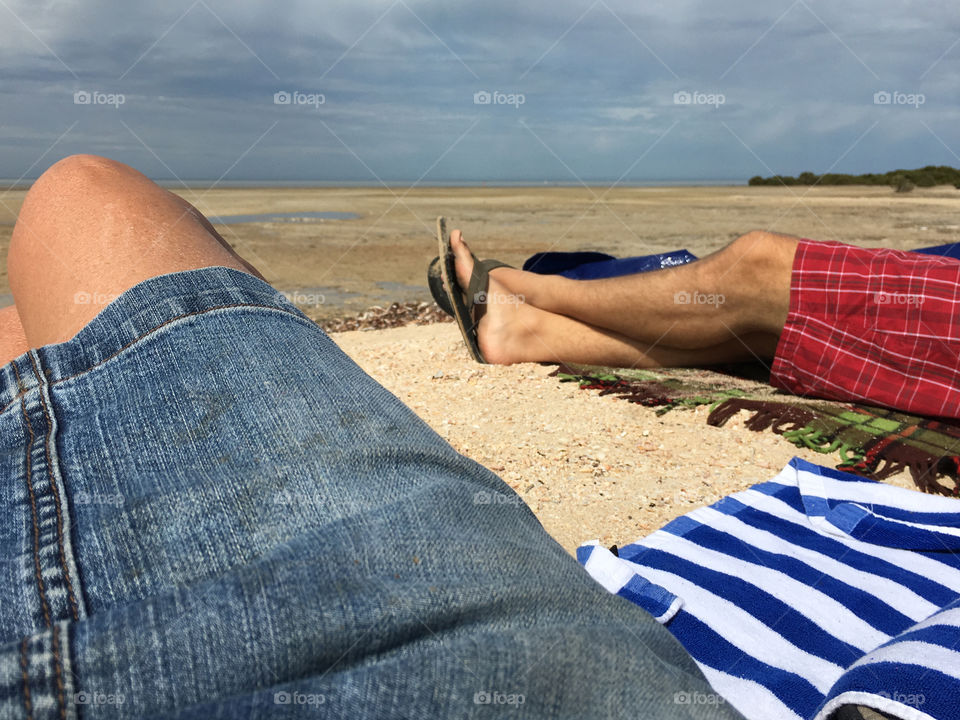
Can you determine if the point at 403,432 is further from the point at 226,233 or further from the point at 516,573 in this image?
the point at 226,233

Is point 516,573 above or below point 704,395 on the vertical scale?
above

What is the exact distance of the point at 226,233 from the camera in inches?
500

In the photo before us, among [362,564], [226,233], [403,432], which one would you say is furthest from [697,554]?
[226,233]

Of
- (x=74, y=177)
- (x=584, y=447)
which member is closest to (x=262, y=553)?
(x=74, y=177)

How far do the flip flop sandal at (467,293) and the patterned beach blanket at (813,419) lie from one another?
0.57 meters

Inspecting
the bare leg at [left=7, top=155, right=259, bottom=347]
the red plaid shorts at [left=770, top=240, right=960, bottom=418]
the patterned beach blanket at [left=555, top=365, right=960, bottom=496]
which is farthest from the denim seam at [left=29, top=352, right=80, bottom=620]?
the red plaid shorts at [left=770, top=240, right=960, bottom=418]

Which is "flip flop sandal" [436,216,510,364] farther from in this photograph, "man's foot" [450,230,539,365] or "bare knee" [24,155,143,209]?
"bare knee" [24,155,143,209]

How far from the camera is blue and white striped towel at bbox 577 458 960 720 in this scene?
1.22 metres

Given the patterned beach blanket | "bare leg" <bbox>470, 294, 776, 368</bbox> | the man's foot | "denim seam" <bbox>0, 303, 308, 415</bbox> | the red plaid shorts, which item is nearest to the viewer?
"denim seam" <bbox>0, 303, 308, 415</bbox>

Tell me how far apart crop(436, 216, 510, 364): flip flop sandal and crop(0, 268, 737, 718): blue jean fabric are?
280 cm

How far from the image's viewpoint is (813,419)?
9.07 feet

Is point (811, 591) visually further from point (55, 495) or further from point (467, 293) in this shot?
point (467, 293)

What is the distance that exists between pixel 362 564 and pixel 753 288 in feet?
8.51

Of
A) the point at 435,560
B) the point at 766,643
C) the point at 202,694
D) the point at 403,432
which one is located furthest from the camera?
the point at 766,643
